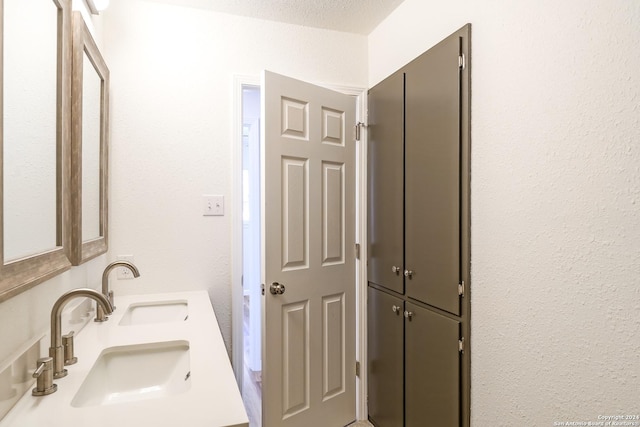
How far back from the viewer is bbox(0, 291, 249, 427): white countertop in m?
0.74

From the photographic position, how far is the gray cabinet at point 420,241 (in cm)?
147

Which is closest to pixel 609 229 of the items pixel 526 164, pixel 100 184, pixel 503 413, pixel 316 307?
pixel 526 164

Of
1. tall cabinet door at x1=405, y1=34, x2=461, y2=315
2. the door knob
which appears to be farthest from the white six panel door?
tall cabinet door at x1=405, y1=34, x2=461, y2=315

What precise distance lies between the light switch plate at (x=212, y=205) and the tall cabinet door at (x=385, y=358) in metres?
1.00

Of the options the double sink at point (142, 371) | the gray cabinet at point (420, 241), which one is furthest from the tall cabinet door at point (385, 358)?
the double sink at point (142, 371)

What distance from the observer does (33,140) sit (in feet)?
2.97

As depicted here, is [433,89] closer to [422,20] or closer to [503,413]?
[422,20]

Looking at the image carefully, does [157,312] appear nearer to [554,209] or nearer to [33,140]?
[33,140]

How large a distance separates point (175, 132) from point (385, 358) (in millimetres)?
1673

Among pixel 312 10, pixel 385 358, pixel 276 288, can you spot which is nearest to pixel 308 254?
pixel 276 288


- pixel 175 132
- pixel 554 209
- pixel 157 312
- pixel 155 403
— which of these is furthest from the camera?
pixel 175 132

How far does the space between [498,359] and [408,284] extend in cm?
56

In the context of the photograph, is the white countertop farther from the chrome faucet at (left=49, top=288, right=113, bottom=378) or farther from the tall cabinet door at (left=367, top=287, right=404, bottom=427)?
the tall cabinet door at (left=367, top=287, right=404, bottom=427)

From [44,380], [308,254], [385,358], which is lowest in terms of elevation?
[385,358]
